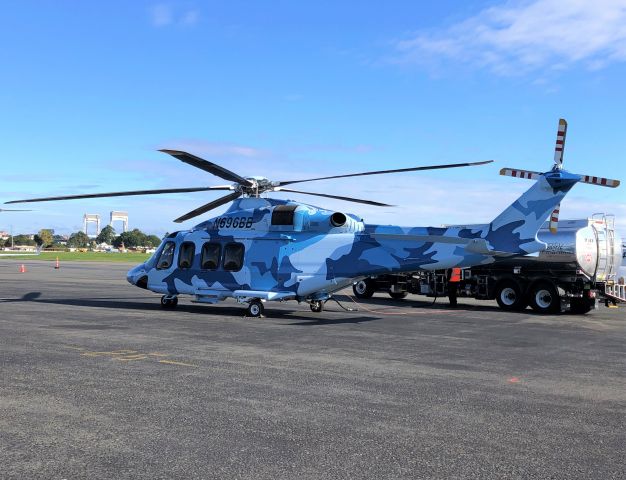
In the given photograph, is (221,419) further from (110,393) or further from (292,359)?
(292,359)

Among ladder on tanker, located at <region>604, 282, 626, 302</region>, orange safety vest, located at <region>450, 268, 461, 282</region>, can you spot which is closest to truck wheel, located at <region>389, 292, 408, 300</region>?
orange safety vest, located at <region>450, 268, 461, 282</region>

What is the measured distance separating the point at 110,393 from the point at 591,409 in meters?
6.13

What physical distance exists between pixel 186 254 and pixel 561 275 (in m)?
14.0

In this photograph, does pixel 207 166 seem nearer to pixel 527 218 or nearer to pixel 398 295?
pixel 527 218

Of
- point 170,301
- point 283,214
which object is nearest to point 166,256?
point 170,301

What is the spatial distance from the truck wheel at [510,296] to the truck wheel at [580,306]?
67.8 inches

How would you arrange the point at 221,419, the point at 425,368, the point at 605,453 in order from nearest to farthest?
the point at 605,453 → the point at 221,419 → the point at 425,368

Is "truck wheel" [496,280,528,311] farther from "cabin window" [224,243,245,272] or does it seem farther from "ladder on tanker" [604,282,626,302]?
"cabin window" [224,243,245,272]

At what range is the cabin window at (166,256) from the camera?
760 inches

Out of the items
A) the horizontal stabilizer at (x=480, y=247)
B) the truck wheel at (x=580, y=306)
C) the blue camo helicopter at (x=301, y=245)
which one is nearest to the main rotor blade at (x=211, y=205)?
the blue camo helicopter at (x=301, y=245)

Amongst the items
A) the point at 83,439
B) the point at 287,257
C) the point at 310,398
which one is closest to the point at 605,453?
the point at 310,398

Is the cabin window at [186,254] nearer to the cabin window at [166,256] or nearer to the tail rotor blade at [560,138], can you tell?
the cabin window at [166,256]

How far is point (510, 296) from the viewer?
894 inches

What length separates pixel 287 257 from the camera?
17.4 m
